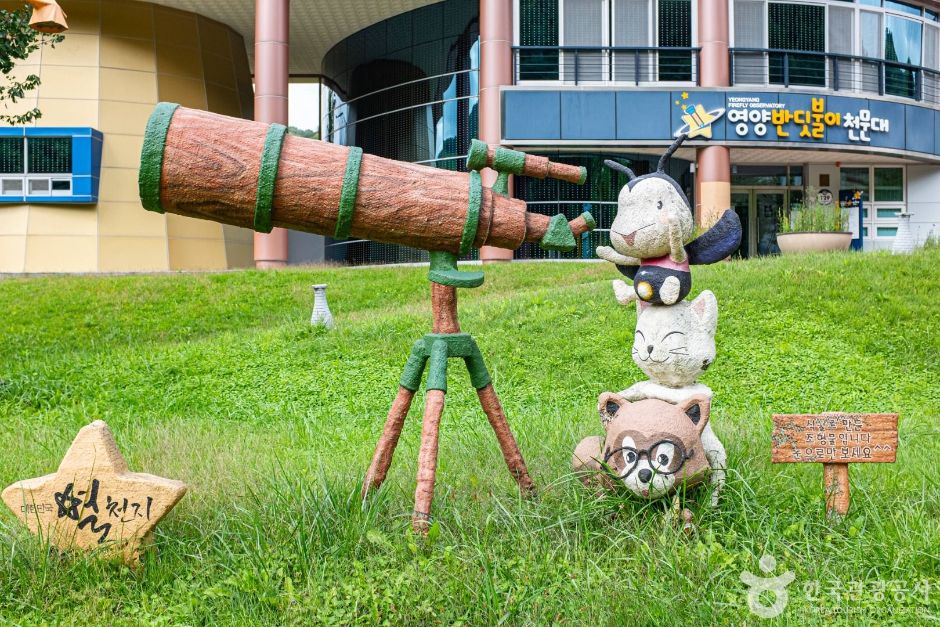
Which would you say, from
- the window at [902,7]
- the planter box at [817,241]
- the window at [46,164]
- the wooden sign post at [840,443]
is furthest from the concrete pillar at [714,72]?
the wooden sign post at [840,443]

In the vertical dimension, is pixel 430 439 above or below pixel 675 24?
below

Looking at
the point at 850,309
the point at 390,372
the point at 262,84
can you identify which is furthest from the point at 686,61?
the point at 390,372

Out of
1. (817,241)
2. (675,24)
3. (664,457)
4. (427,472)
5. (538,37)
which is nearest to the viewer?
(427,472)

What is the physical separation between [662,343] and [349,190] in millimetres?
1647

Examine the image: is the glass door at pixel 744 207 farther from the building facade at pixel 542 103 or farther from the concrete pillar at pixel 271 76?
the concrete pillar at pixel 271 76

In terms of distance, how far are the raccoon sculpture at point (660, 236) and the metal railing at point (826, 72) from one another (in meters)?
16.5

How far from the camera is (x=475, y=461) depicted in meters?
4.53

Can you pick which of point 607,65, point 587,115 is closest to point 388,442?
point 587,115

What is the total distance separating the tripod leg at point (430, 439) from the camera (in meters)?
3.33

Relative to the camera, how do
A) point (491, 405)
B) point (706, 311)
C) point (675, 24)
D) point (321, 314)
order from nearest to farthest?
point (491, 405) → point (706, 311) → point (321, 314) → point (675, 24)

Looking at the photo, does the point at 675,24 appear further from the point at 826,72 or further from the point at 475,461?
the point at 475,461

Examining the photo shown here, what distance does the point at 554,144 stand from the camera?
18.3 m

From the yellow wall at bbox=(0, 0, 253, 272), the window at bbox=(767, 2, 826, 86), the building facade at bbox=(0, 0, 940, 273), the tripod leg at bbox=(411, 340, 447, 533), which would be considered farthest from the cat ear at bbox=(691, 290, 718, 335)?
the yellow wall at bbox=(0, 0, 253, 272)

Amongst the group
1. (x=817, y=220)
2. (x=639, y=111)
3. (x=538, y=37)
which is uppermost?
(x=538, y=37)
